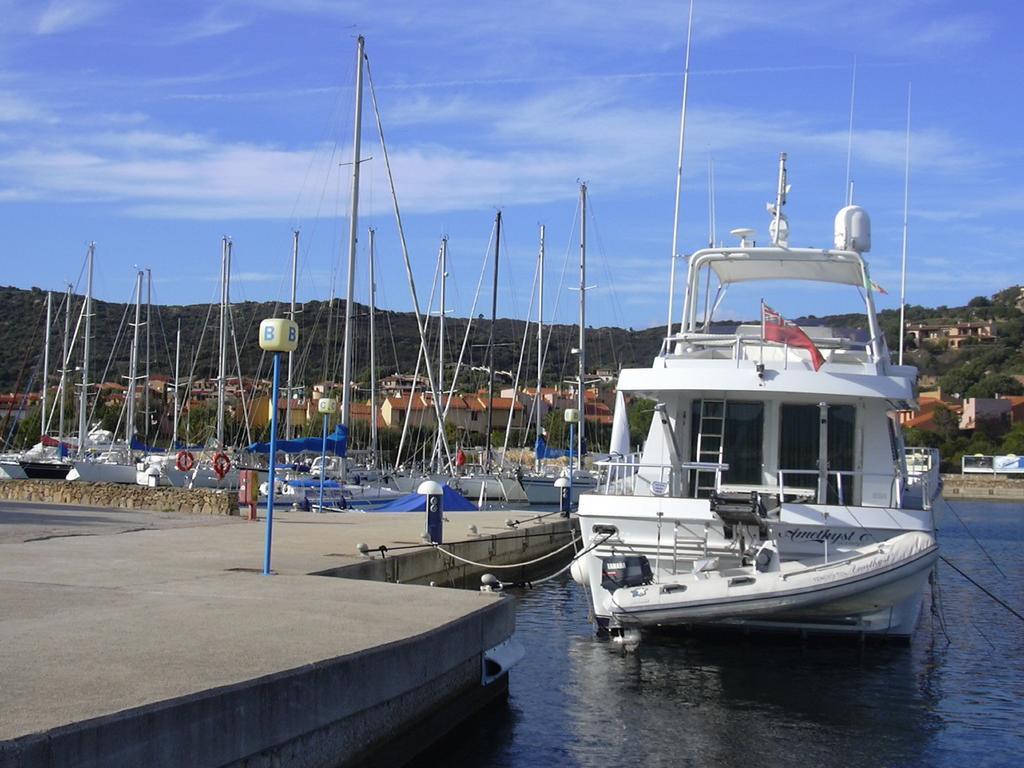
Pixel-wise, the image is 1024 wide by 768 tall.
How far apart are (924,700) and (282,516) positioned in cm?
1682

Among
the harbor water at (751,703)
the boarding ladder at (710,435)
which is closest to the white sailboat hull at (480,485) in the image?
the harbor water at (751,703)

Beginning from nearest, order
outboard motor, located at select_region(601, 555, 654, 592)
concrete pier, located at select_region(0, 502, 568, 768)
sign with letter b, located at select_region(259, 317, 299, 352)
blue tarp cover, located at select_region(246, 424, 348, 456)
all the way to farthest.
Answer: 1. concrete pier, located at select_region(0, 502, 568, 768)
2. sign with letter b, located at select_region(259, 317, 299, 352)
3. outboard motor, located at select_region(601, 555, 654, 592)
4. blue tarp cover, located at select_region(246, 424, 348, 456)

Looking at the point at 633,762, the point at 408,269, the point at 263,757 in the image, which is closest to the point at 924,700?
the point at 633,762

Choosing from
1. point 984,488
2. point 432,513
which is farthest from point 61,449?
point 984,488

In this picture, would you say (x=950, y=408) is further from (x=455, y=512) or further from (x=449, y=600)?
(x=449, y=600)

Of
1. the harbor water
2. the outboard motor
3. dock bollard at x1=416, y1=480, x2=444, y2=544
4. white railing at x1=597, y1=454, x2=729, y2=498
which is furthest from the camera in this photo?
dock bollard at x1=416, y1=480, x2=444, y2=544

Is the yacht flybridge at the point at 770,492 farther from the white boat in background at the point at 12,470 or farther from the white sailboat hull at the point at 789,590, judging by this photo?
the white boat in background at the point at 12,470

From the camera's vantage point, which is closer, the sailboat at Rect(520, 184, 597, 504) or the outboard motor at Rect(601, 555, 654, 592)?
the outboard motor at Rect(601, 555, 654, 592)

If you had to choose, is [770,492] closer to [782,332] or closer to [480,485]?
[782,332]

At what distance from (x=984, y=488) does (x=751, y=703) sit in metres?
92.3

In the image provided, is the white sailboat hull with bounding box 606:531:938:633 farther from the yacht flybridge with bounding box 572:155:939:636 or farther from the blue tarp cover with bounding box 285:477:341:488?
the blue tarp cover with bounding box 285:477:341:488

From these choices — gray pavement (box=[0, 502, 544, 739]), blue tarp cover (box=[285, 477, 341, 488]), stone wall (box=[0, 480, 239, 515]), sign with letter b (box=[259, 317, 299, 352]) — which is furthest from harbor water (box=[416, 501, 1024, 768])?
blue tarp cover (box=[285, 477, 341, 488])

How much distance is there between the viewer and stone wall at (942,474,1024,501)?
314ft

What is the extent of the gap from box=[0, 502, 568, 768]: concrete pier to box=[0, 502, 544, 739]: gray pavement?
24 millimetres
